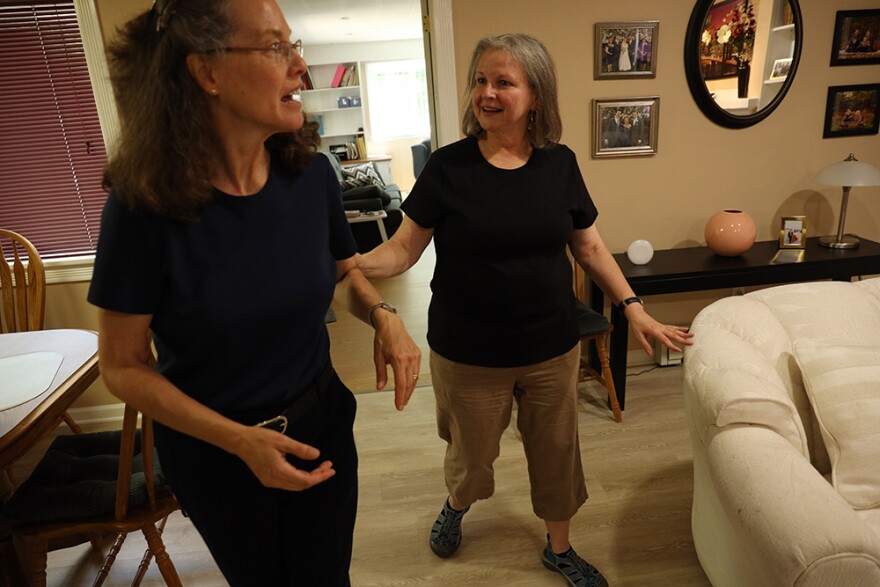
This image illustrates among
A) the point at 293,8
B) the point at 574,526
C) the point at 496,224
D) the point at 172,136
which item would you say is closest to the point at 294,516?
the point at 172,136

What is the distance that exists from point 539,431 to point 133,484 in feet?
3.63

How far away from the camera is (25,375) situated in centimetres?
Result: 178

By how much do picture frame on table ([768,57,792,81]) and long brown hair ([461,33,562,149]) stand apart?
200cm

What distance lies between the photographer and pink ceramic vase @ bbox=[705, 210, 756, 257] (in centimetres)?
272

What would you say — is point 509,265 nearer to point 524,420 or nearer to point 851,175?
point 524,420

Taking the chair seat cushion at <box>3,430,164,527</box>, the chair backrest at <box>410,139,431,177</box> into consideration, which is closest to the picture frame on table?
the chair seat cushion at <box>3,430,164,527</box>

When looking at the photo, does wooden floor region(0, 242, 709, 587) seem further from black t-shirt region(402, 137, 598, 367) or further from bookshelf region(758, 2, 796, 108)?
bookshelf region(758, 2, 796, 108)

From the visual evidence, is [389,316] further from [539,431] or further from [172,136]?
[539,431]

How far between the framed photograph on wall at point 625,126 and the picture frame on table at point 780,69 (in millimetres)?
604

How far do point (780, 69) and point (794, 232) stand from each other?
0.80 metres

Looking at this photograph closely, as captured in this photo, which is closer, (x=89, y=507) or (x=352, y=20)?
(x=89, y=507)

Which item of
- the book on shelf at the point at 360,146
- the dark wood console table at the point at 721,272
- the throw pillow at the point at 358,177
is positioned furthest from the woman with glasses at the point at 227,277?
the book on shelf at the point at 360,146

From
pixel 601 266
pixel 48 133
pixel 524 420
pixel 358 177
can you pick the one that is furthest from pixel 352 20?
pixel 524 420

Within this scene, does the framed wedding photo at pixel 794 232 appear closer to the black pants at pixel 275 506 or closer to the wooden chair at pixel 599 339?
the wooden chair at pixel 599 339
